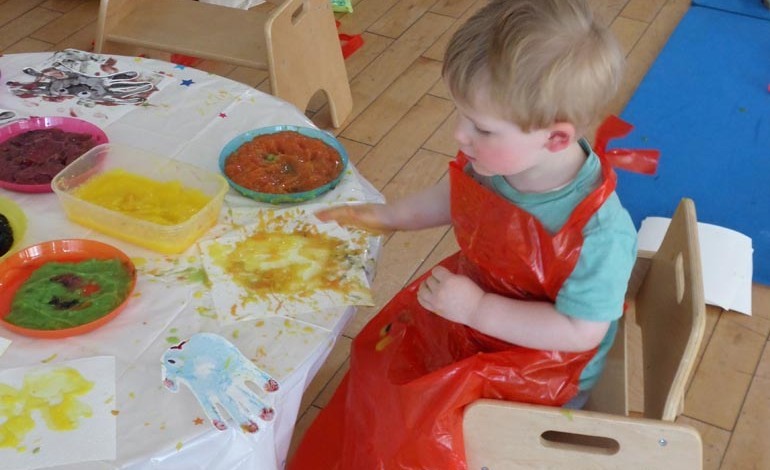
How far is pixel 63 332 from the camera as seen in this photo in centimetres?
108

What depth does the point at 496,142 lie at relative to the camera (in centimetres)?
105

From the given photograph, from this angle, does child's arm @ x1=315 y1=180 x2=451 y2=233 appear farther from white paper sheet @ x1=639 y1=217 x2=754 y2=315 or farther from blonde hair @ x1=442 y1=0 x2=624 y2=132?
white paper sheet @ x1=639 y1=217 x2=754 y2=315

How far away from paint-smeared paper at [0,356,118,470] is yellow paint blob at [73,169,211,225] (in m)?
0.30

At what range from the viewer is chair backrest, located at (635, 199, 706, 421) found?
109cm

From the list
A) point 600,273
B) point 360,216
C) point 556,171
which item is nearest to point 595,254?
point 600,273

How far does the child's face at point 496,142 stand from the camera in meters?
1.04

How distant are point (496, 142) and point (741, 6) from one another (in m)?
2.79

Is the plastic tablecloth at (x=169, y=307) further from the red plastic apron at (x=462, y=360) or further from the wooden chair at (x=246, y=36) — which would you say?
the wooden chair at (x=246, y=36)

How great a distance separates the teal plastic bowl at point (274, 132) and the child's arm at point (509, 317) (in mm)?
282

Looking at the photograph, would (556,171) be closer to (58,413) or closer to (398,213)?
(398,213)

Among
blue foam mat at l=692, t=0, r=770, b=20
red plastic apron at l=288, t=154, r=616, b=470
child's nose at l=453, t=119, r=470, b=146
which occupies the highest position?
child's nose at l=453, t=119, r=470, b=146

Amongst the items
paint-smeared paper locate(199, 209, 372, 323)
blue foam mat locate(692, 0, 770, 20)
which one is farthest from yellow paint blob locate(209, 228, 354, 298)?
blue foam mat locate(692, 0, 770, 20)

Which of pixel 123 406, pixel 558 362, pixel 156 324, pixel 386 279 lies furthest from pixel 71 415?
pixel 386 279

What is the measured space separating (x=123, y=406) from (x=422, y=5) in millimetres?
2753
